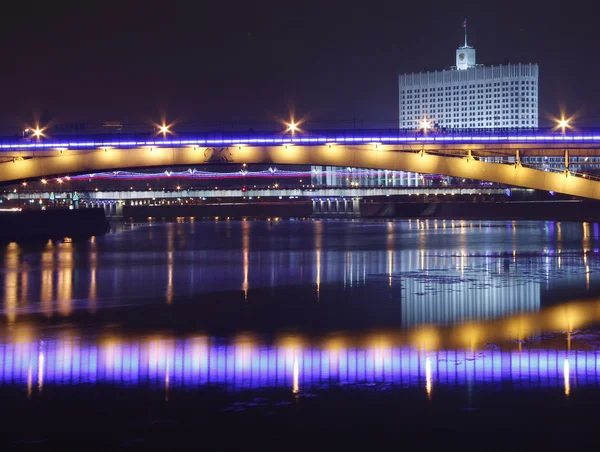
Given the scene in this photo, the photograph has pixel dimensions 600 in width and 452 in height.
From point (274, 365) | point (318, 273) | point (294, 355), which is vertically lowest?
point (274, 365)

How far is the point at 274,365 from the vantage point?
15836 millimetres

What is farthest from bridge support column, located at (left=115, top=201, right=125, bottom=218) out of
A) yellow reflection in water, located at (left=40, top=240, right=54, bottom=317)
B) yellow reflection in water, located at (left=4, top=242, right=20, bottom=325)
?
yellow reflection in water, located at (left=40, top=240, right=54, bottom=317)

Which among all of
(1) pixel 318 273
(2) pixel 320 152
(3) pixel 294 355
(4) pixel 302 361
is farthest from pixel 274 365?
(2) pixel 320 152

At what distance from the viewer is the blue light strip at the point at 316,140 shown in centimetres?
6219

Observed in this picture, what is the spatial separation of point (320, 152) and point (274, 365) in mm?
47896

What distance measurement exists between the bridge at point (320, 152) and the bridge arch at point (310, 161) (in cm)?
6

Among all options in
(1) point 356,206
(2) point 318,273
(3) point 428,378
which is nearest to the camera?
(3) point 428,378

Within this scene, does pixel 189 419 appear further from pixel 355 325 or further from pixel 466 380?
pixel 355 325

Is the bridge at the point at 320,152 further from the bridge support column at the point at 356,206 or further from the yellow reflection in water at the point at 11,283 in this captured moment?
the bridge support column at the point at 356,206

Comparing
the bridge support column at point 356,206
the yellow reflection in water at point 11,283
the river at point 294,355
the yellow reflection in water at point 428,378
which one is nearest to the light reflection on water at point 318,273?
the yellow reflection in water at point 11,283

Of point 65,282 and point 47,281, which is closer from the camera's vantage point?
point 65,282

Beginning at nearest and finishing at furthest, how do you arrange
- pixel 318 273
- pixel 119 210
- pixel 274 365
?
pixel 274 365
pixel 318 273
pixel 119 210

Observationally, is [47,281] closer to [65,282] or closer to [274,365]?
[65,282]

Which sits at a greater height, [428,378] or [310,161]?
[310,161]
